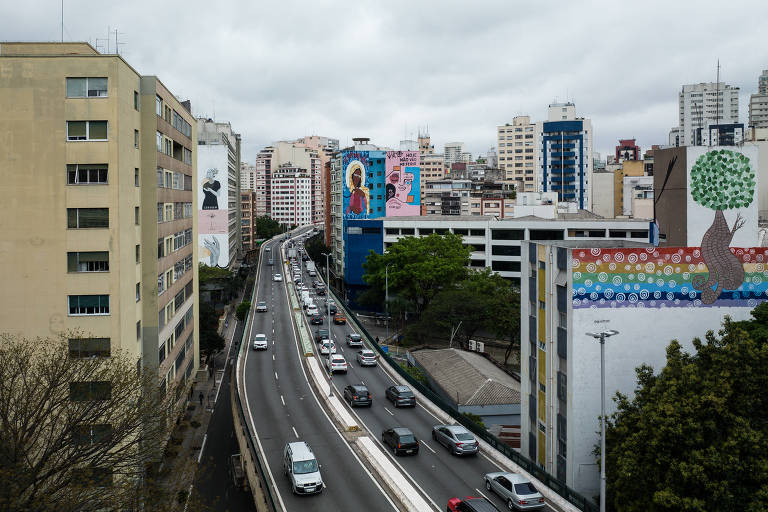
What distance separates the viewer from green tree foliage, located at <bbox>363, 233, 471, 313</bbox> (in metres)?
82.1

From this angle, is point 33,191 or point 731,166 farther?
point 731,166

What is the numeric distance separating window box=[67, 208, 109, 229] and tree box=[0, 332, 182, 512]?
17.1ft

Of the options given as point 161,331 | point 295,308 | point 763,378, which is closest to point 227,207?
point 295,308

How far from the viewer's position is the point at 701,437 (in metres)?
25.7

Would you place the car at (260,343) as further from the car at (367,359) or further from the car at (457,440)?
the car at (457,440)

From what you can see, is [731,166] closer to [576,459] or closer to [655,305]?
[655,305]

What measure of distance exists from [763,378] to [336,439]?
72.2 feet

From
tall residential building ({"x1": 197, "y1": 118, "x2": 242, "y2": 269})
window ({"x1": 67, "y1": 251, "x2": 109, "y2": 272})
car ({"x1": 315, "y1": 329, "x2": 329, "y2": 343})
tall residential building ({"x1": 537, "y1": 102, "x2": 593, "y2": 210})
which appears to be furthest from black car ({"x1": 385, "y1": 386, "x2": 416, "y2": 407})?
tall residential building ({"x1": 537, "y1": 102, "x2": 593, "y2": 210})

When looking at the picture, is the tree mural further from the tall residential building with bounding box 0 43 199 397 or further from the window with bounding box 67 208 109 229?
the window with bounding box 67 208 109 229

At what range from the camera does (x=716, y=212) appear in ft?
144

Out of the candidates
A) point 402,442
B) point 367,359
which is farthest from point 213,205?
point 402,442

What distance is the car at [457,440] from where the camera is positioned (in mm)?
35031

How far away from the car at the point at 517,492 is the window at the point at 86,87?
25742mm

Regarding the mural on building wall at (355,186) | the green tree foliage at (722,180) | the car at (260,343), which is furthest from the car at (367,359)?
the mural on building wall at (355,186)
